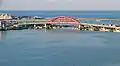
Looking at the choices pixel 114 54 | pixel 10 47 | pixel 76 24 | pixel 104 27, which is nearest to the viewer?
pixel 114 54

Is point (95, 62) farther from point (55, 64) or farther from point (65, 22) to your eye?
point (65, 22)

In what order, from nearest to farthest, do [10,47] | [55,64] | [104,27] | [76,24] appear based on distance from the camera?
[55,64] → [10,47] → [104,27] → [76,24]

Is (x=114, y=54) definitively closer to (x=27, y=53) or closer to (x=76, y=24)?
(x=27, y=53)

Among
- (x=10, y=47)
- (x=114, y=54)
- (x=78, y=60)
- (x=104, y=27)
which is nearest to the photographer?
(x=78, y=60)

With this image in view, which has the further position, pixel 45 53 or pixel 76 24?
pixel 76 24

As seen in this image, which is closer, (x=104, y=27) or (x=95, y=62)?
(x=95, y=62)

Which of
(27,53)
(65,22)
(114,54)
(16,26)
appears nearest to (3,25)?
(16,26)

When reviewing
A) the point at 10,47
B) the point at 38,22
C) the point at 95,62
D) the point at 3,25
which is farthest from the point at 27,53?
the point at 38,22

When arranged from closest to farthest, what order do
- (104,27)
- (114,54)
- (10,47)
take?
1. (114,54)
2. (10,47)
3. (104,27)
